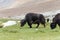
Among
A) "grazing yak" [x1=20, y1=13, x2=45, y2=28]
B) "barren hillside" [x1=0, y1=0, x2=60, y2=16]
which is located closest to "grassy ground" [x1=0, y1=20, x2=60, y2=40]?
"grazing yak" [x1=20, y1=13, x2=45, y2=28]

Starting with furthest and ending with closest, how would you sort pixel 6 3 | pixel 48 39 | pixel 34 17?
1. pixel 6 3
2. pixel 34 17
3. pixel 48 39

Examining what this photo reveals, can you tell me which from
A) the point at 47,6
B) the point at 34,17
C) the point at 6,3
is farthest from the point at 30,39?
the point at 6,3

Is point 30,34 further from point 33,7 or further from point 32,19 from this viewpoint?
point 33,7

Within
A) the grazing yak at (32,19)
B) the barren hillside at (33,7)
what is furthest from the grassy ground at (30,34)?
the barren hillside at (33,7)

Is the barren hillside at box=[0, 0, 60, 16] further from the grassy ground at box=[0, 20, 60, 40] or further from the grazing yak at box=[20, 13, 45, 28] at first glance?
the grassy ground at box=[0, 20, 60, 40]

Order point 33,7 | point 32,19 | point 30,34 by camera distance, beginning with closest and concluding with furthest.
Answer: point 30,34 < point 32,19 < point 33,7

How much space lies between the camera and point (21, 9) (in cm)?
7375

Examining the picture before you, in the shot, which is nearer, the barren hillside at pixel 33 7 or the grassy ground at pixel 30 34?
the grassy ground at pixel 30 34

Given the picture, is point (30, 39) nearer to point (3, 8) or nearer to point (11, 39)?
point (11, 39)

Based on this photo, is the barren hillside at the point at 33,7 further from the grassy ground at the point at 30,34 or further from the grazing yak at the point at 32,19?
the grassy ground at the point at 30,34

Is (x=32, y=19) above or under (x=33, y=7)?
above

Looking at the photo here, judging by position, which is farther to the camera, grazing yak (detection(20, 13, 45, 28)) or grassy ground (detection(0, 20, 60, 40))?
grazing yak (detection(20, 13, 45, 28))

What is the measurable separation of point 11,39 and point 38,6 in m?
57.4

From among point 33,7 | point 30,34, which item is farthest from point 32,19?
point 33,7
